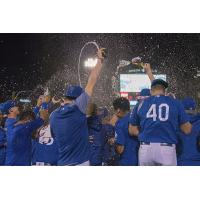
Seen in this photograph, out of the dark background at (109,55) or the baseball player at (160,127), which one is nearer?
the baseball player at (160,127)

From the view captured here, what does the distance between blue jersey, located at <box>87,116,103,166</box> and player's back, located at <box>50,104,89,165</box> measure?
0.76m

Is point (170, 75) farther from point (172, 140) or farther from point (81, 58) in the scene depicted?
point (172, 140)

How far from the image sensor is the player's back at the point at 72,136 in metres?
3.69

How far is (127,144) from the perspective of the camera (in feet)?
14.2

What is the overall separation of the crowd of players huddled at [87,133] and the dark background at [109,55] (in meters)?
0.79

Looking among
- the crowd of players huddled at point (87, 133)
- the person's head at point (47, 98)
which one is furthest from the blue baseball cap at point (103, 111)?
the person's head at point (47, 98)

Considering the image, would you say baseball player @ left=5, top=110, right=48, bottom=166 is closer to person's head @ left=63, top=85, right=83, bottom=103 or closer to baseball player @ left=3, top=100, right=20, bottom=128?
baseball player @ left=3, top=100, right=20, bottom=128

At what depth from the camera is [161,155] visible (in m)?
4.05

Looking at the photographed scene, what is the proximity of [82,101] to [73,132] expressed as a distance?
32 cm

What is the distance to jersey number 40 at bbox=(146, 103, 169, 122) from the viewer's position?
4.13m

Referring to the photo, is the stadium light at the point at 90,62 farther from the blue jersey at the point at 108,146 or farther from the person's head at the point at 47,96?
the blue jersey at the point at 108,146

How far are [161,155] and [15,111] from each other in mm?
2075

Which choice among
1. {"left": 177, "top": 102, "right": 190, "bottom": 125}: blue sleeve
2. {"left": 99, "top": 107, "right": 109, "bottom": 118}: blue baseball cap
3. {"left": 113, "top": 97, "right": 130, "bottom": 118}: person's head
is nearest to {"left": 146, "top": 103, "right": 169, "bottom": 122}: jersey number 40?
{"left": 177, "top": 102, "right": 190, "bottom": 125}: blue sleeve

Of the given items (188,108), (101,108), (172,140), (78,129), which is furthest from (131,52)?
(78,129)
